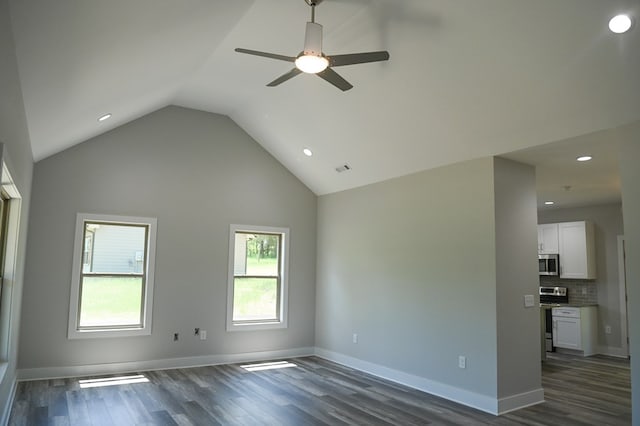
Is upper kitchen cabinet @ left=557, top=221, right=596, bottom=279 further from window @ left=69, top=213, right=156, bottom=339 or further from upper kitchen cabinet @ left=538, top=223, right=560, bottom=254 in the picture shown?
window @ left=69, top=213, right=156, bottom=339

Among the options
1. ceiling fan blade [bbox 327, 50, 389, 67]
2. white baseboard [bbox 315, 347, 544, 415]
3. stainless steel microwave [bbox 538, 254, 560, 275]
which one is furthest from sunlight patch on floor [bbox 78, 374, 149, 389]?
stainless steel microwave [bbox 538, 254, 560, 275]

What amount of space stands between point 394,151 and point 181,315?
3.83 m

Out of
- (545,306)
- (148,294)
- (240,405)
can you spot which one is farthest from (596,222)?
(148,294)

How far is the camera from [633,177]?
12.8ft

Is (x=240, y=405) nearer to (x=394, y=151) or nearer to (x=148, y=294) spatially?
(x=148, y=294)

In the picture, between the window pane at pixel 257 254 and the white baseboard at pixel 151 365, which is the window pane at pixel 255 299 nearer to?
the window pane at pixel 257 254

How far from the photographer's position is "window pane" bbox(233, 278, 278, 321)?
720 cm

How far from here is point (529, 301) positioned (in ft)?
16.9

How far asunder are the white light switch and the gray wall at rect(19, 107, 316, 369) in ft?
12.0

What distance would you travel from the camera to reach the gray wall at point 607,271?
8.05 m

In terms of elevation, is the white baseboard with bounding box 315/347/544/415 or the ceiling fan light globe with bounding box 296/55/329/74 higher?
the ceiling fan light globe with bounding box 296/55/329/74

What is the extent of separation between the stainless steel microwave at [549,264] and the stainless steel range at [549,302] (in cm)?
41

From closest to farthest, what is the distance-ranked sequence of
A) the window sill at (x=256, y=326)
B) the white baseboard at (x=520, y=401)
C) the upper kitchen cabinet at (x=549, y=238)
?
the white baseboard at (x=520, y=401) < the window sill at (x=256, y=326) < the upper kitchen cabinet at (x=549, y=238)

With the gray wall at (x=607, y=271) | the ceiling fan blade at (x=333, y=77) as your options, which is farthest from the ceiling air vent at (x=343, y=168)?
the gray wall at (x=607, y=271)
